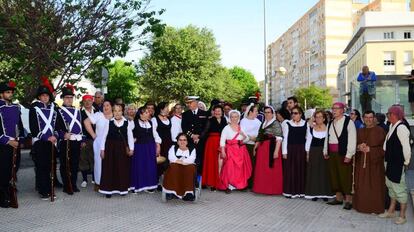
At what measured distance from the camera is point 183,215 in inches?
300

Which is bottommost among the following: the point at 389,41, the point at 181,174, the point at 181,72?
the point at 181,174

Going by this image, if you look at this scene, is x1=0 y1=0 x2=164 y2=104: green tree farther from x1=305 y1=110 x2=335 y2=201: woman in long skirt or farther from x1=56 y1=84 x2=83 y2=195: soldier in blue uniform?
x1=305 y1=110 x2=335 y2=201: woman in long skirt

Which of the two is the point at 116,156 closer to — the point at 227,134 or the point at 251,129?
the point at 227,134

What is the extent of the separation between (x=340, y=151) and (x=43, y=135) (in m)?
5.41

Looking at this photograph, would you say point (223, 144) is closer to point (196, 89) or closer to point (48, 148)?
point (48, 148)

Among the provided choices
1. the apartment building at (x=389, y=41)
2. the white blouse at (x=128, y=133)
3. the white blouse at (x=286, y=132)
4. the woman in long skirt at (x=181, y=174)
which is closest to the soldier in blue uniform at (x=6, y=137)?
the white blouse at (x=128, y=133)

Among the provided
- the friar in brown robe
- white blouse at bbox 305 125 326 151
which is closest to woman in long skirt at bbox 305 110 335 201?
white blouse at bbox 305 125 326 151

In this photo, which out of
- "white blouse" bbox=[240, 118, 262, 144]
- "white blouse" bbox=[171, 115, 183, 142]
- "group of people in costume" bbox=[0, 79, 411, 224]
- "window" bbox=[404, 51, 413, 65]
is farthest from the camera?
"window" bbox=[404, 51, 413, 65]

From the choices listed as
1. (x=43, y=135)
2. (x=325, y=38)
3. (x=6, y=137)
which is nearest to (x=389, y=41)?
(x=325, y=38)

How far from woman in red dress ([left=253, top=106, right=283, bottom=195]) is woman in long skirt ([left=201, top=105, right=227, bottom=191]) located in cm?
94

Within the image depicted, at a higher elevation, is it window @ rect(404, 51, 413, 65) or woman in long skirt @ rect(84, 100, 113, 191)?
window @ rect(404, 51, 413, 65)

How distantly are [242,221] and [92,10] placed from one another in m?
Result: 7.73

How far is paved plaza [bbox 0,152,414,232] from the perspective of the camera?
22.5 ft

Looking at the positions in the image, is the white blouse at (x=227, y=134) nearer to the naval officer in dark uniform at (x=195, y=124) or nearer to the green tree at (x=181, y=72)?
the naval officer in dark uniform at (x=195, y=124)
